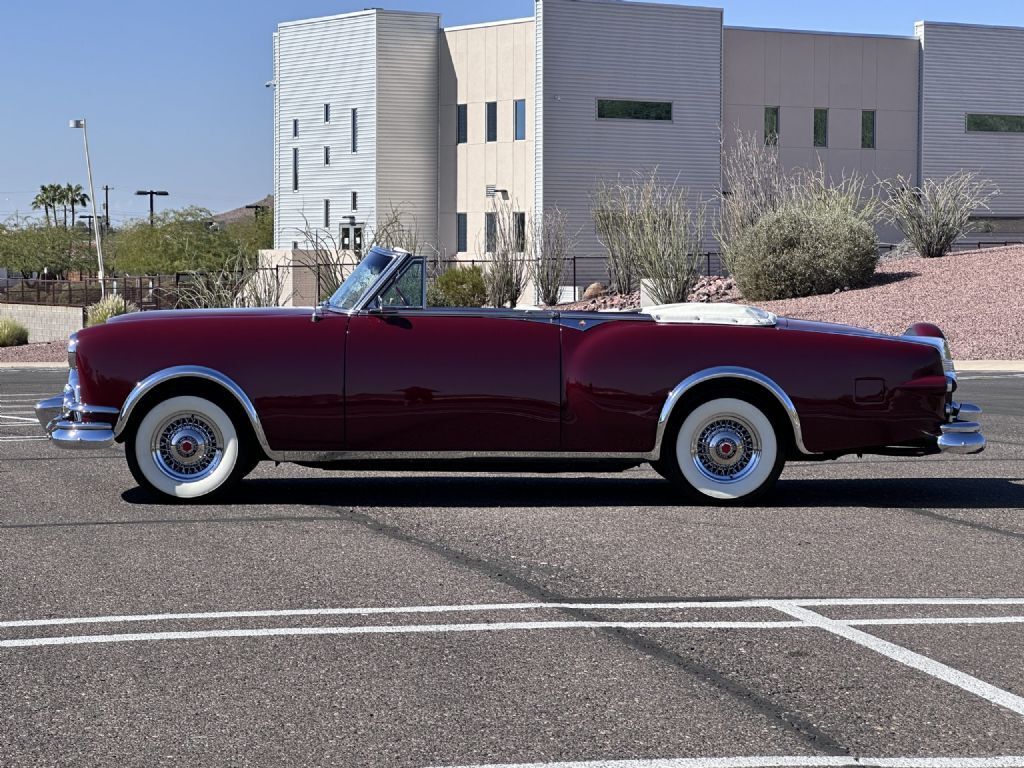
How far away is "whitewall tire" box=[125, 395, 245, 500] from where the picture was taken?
9.80 m

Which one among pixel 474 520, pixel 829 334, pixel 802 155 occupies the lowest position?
pixel 474 520

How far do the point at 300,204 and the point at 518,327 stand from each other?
51456 millimetres

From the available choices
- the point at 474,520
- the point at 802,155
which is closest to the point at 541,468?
the point at 474,520

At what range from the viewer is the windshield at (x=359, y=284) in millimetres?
10055

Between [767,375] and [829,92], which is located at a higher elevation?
[829,92]

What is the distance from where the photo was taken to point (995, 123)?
196 feet

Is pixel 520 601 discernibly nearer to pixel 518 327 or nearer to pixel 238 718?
pixel 238 718

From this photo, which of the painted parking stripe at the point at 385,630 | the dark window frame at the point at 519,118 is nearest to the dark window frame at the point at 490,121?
the dark window frame at the point at 519,118

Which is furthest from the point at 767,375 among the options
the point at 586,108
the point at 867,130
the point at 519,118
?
the point at 867,130

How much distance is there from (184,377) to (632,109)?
152 feet

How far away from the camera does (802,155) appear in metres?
57.3

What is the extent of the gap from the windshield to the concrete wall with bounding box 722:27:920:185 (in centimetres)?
4649

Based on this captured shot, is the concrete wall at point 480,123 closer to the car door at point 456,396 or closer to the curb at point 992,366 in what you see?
the curb at point 992,366

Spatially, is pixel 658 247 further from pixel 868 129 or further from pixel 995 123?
pixel 995 123
